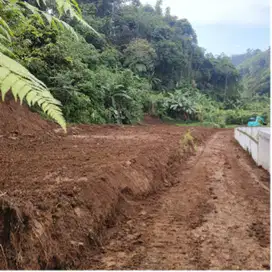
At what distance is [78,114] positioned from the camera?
13.7 metres

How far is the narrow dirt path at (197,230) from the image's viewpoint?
3.20 m

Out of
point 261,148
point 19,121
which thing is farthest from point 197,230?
point 19,121

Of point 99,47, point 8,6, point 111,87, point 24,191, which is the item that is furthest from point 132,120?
point 8,6

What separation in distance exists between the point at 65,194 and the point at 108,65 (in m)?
22.0

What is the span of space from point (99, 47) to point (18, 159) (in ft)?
73.2

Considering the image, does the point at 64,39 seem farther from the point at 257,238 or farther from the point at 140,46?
the point at 140,46

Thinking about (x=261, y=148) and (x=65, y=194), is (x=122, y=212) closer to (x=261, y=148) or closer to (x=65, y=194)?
(x=65, y=194)

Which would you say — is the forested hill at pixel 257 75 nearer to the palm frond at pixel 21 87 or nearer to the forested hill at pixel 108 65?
the forested hill at pixel 108 65

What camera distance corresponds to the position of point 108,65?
2492 centimetres

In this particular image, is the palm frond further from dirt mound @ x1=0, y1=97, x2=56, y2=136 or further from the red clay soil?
dirt mound @ x1=0, y1=97, x2=56, y2=136

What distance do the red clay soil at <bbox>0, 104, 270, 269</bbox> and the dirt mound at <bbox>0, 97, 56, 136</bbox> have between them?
6.19ft

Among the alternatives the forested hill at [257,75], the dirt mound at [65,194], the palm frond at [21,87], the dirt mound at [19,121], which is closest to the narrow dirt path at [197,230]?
the dirt mound at [65,194]

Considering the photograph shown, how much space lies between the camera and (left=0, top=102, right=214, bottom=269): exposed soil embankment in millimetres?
2762

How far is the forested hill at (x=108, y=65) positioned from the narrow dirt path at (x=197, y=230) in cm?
211
